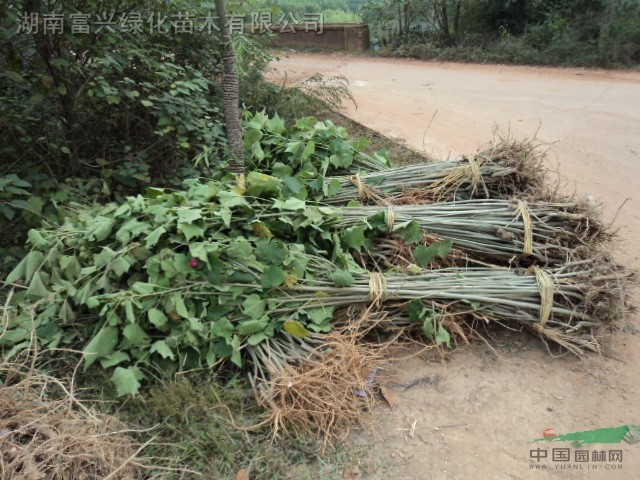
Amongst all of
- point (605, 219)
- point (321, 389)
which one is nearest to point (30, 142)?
point (321, 389)

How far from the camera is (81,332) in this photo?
8.90ft

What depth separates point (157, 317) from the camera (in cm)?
253

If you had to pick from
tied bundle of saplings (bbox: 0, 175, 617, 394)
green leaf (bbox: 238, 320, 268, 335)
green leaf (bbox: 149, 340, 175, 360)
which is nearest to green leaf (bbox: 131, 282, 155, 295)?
tied bundle of saplings (bbox: 0, 175, 617, 394)

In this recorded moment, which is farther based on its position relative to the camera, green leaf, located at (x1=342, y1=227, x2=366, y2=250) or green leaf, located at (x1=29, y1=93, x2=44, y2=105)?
green leaf, located at (x1=29, y1=93, x2=44, y2=105)

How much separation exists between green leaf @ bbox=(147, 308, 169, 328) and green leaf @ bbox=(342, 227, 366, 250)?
1.09m

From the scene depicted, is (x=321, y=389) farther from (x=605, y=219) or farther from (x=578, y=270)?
(x=605, y=219)

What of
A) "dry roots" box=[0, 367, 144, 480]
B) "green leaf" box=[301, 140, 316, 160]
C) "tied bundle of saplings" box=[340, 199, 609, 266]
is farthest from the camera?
"green leaf" box=[301, 140, 316, 160]

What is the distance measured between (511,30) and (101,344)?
12.4 metres

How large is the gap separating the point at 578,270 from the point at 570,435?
0.98 m

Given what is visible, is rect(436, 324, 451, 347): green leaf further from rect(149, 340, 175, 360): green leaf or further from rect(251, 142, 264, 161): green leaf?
rect(251, 142, 264, 161): green leaf

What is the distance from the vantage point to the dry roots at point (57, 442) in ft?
6.61

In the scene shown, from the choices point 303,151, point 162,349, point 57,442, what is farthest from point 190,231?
point 303,151

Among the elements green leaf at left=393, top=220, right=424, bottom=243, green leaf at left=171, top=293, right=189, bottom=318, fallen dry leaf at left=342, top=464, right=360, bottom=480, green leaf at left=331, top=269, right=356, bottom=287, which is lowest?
fallen dry leaf at left=342, top=464, right=360, bottom=480

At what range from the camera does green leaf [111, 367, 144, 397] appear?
2361 mm
